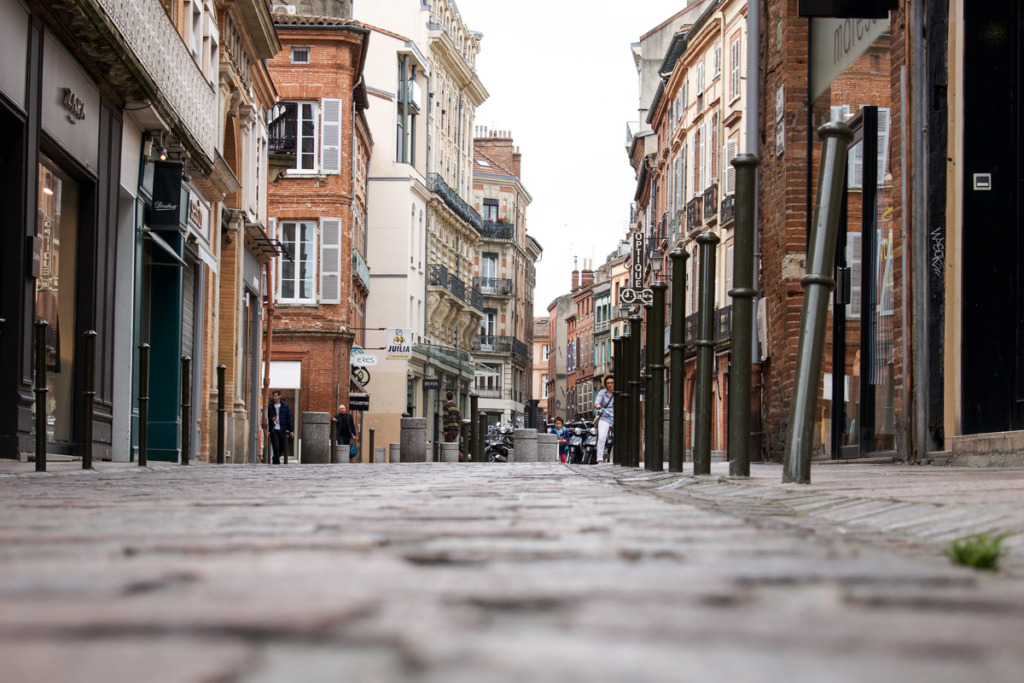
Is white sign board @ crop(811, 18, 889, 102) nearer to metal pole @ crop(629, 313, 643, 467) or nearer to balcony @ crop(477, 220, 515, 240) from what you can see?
metal pole @ crop(629, 313, 643, 467)

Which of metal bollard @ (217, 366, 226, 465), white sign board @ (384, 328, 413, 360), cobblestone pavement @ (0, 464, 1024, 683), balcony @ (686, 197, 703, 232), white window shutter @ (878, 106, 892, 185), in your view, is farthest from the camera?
white sign board @ (384, 328, 413, 360)

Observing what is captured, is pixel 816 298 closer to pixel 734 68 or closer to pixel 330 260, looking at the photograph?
pixel 734 68

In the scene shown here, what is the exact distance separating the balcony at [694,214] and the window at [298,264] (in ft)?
37.2

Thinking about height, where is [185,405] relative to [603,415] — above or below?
above

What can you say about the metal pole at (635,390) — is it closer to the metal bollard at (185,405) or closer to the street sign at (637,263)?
the metal bollard at (185,405)

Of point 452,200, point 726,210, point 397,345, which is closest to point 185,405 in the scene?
point 726,210

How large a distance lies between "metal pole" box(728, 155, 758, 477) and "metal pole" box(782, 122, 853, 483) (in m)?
0.57

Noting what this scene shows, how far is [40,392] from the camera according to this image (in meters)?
10.0

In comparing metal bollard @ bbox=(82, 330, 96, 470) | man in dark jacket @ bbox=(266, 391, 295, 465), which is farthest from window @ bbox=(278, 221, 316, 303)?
metal bollard @ bbox=(82, 330, 96, 470)

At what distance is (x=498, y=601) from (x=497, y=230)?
8543 centimetres

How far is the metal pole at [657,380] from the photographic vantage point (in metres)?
9.77

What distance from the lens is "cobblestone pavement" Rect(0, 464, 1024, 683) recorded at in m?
1.36

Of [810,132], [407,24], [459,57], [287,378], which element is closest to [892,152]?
[810,132]

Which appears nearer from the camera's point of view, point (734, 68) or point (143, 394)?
point (143, 394)
